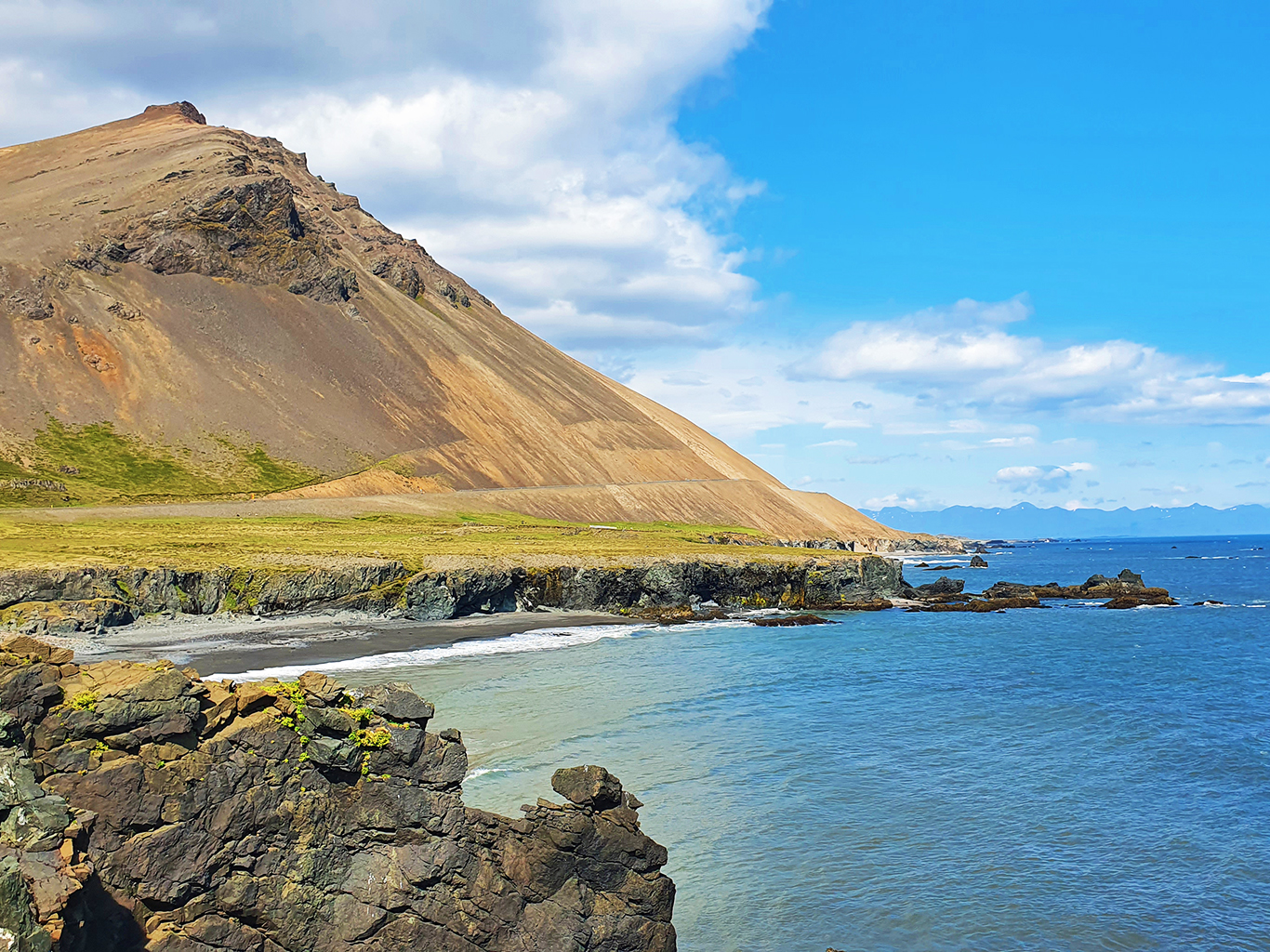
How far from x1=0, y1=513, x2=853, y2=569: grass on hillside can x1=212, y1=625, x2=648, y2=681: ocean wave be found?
13.2m

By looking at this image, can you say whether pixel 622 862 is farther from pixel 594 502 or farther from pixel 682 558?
pixel 594 502

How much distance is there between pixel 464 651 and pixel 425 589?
13257mm

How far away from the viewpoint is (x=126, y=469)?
12588 centimetres

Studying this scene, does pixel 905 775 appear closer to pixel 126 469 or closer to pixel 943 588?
pixel 943 588

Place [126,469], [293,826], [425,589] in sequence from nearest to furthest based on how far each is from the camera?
[293,826] < [425,589] < [126,469]

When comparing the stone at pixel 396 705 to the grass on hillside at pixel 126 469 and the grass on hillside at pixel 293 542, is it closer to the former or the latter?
the grass on hillside at pixel 293 542

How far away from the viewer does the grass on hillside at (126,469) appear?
4456 inches

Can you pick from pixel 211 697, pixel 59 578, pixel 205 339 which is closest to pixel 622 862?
pixel 211 697

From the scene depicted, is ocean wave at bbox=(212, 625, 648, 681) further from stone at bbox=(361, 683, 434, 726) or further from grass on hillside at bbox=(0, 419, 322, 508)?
grass on hillside at bbox=(0, 419, 322, 508)

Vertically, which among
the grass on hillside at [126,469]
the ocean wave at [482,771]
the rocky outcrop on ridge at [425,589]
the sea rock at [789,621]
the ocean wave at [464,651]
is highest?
the grass on hillside at [126,469]

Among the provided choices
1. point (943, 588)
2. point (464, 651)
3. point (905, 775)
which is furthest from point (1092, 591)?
point (905, 775)

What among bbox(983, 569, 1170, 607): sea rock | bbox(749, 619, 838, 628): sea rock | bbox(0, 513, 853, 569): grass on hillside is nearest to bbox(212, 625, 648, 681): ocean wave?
bbox(749, 619, 838, 628): sea rock

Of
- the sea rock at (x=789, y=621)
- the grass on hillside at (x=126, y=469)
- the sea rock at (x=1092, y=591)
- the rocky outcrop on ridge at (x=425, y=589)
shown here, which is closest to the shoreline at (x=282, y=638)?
the rocky outcrop on ridge at (x=425, y=589)

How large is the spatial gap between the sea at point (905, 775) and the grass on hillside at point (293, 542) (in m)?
19.3
